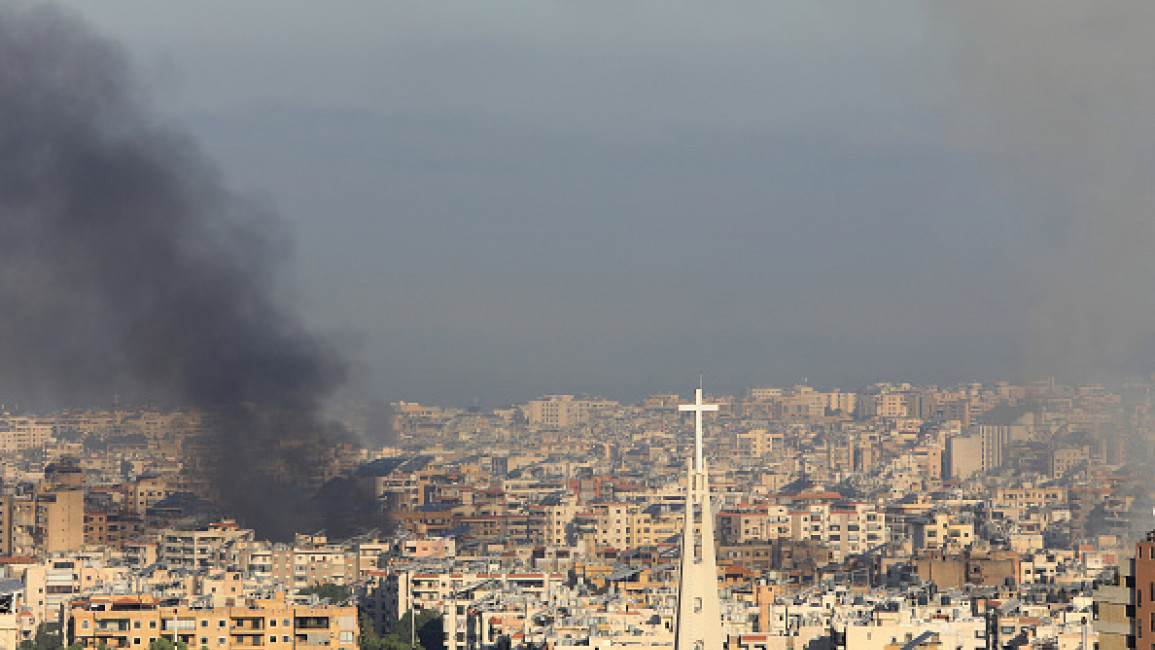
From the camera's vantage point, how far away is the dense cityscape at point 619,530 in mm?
38219

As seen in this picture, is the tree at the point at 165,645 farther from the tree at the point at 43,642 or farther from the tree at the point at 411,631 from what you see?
the tree at the point at 411,631

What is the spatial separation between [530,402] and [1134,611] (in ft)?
349

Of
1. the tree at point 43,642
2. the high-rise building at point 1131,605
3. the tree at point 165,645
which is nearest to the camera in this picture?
the high-rise building at point 1131,605

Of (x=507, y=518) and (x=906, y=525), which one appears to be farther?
(x=507, y=518)

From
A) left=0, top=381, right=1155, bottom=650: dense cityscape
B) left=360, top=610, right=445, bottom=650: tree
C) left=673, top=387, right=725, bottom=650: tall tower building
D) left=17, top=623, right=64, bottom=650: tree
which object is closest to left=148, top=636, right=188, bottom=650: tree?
left=0, top=381, right=1155, bottom=650: dense cityscape

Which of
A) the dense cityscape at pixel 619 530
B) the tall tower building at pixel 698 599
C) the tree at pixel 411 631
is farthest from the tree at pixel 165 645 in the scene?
the tall tower building at pixel 698 599

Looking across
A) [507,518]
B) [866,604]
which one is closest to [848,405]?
[507,518]

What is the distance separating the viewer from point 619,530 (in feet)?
252

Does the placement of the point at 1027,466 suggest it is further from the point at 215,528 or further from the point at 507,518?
the point at 215,528

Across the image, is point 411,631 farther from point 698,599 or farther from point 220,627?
point 698,599

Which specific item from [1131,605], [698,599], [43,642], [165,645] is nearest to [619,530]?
[43,642]

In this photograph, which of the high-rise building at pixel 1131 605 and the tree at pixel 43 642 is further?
the tree at pixel 43 642

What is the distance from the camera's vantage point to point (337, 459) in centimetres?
7931

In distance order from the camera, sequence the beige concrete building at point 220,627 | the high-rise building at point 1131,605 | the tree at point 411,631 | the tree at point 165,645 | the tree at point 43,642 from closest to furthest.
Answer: the high-rise building at point 1131,605
the tree at point 165,645
the beige concrete building at point 220,627
the tree at point 43,642
the tree at point 411,631
